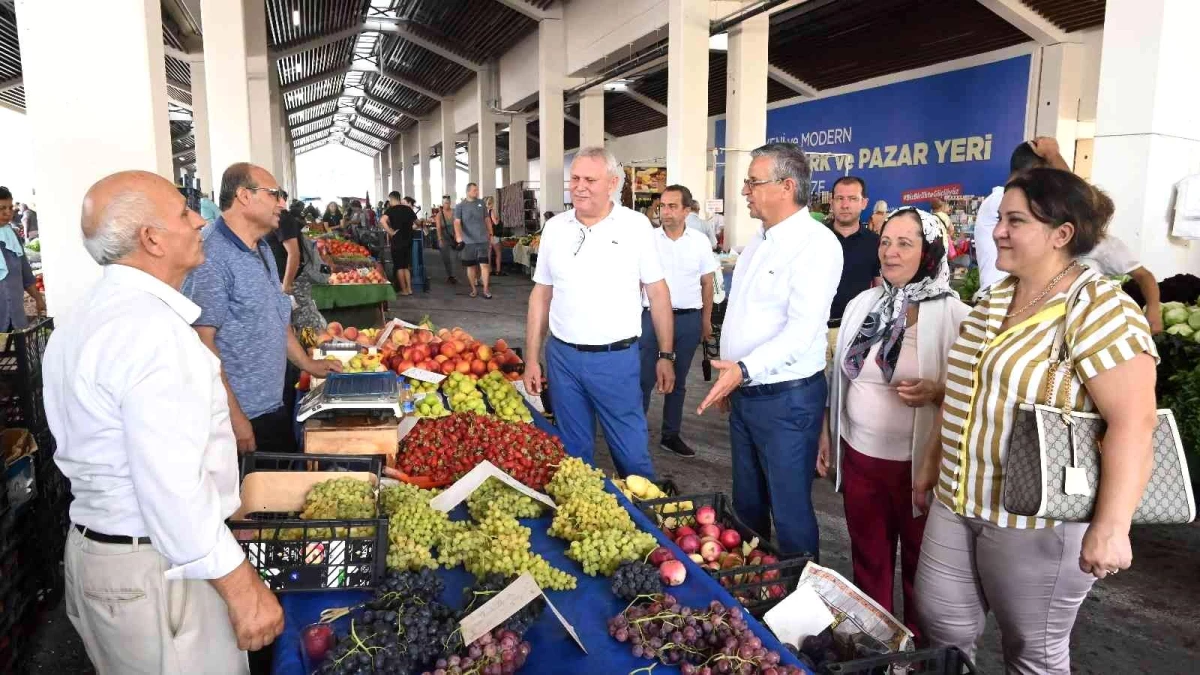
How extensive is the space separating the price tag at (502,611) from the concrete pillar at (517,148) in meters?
18.8

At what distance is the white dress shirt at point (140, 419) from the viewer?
136 centimetres

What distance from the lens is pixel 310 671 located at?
1.60 metres

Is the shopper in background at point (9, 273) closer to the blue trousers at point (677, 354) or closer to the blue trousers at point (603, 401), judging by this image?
the blue trousers at point (677, 354)

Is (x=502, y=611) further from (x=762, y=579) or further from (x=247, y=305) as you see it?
(x=247, y=305)

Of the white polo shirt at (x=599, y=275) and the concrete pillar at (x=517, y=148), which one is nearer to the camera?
the white polo shirt at (x=599, y=275)

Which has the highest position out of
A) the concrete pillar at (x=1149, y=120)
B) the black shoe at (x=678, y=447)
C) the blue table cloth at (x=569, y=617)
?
the concrete pillar at (x=1149, y=120)

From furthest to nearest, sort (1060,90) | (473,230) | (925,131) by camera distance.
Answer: (925,131) → (1060,90) → (473,230)

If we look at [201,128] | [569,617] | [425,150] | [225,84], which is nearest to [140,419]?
[569,617]

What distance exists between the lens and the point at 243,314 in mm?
2689

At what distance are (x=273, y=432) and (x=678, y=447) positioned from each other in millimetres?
2761

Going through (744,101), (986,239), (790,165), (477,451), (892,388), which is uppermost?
(744,101)

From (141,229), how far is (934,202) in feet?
33.5

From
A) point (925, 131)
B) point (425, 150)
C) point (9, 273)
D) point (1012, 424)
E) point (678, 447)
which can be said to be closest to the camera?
point (1012, 424)

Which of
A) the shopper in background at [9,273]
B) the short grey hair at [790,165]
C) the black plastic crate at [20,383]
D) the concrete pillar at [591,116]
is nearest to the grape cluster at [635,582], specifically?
the short grey hair at [790,165]
